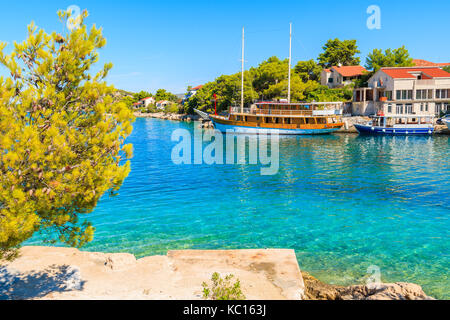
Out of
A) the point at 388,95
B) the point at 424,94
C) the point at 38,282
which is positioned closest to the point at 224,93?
the point at 388,95

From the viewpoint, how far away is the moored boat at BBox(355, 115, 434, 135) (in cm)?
5325

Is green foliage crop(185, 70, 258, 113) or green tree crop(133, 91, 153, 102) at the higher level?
green tree crop(133, 91, 153, 102)

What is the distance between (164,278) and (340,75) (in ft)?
262

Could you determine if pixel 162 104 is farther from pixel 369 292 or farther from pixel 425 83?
pixel 369 292

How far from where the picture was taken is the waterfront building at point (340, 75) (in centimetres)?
7838

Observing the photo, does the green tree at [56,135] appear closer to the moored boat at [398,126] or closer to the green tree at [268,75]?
the moored boat at [398,126]

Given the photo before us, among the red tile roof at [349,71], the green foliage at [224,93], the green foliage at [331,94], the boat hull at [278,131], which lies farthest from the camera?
the green foliage at [224,93]

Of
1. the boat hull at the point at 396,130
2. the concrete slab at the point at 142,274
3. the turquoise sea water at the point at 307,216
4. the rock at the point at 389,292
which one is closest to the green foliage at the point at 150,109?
the boat hull at the point at 396,130

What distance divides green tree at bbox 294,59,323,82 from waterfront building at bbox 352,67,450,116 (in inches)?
1029

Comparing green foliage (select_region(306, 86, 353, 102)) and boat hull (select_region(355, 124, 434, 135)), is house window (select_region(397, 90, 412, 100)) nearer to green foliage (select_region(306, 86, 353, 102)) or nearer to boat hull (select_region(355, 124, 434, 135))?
boat hull (select_region(355, 124, 434, 135))

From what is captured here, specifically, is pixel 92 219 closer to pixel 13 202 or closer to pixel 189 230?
pixel 189 230

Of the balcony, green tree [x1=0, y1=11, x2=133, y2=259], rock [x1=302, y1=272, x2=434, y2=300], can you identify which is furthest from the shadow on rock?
the balcony

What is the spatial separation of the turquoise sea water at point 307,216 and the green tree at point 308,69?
63.2 m

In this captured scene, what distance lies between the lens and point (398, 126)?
54.4 metres
